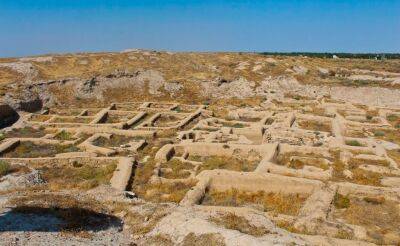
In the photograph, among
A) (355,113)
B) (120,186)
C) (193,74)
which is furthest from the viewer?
(193,74)

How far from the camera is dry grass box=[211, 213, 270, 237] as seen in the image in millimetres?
9273

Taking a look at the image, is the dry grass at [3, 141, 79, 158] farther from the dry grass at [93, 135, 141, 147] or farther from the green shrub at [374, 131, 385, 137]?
the green shrub at [374, 131, 385, 137]

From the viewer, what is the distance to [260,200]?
45.9 feet

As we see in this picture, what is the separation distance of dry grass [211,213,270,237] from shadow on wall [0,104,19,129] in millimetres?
18143

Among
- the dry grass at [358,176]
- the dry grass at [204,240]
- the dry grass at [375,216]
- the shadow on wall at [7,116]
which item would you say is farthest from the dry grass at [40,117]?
the dry grass at [204,240]

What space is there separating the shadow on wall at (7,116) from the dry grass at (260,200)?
1518cm

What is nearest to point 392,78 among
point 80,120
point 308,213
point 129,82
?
point 129,82

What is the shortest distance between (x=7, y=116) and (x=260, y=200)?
17.5m

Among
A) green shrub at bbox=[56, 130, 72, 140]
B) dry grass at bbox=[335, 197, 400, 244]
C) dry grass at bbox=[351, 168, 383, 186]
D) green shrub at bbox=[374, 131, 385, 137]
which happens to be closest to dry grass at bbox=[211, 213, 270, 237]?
dry grass at bbox=[335, 197, 400, 244]

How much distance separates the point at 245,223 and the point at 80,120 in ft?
57.0

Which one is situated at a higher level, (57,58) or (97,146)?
(57,58)

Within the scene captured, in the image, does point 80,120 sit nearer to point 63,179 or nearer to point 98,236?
point 63,179

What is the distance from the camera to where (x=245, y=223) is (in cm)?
975

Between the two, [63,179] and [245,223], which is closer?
[245,223]
